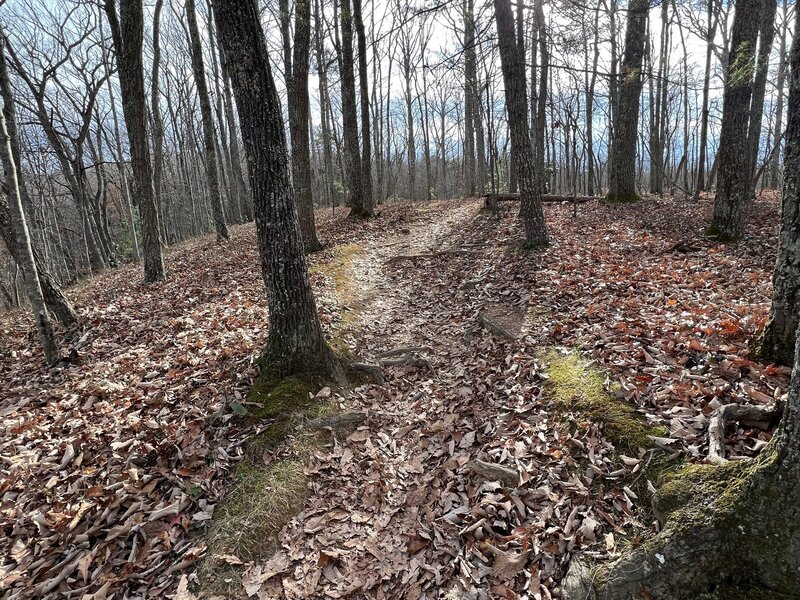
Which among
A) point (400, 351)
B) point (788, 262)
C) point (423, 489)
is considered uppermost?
point (788, 262)

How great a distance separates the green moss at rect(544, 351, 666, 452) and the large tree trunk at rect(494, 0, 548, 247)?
4.38 m

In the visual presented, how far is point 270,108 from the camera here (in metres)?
4.05

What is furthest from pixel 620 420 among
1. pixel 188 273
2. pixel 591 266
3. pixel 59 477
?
pixel 188 273

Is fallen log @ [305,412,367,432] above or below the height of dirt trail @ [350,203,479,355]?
below

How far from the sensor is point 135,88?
924cm

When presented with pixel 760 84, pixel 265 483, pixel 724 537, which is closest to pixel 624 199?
pixel 760 84

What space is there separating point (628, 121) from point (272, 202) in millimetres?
12302

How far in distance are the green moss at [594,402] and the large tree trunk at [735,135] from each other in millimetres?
5524

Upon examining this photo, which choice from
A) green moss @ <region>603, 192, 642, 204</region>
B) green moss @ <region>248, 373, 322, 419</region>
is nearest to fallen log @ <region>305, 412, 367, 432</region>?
green moss @ <region>248, 373, 322, 419</region>

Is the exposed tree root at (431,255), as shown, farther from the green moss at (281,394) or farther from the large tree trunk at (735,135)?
the green moss at (281,394)

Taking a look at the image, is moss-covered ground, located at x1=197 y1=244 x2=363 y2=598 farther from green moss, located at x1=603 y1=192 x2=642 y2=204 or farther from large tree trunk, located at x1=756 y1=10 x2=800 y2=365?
green moss, located at x1=603 y1=192 x2=642 y2=204

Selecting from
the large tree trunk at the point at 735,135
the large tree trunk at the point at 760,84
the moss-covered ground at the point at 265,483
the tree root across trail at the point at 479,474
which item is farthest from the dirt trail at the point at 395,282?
the large tree trunk at the point at 760,84

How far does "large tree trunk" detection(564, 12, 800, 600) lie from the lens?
1911mm

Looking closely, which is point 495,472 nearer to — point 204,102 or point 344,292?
point 344,292
